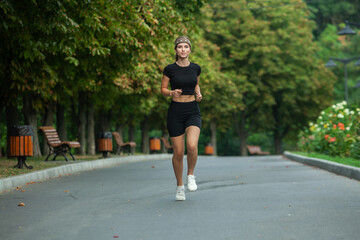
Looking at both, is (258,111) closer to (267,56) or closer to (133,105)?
(267,56)

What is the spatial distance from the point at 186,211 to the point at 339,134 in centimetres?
1372

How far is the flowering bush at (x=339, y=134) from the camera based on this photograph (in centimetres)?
2039

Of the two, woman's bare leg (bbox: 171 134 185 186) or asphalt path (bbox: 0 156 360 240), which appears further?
woman's bare leg (bbox: 171 134 185 186)

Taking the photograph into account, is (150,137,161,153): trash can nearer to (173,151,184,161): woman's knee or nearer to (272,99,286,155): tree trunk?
(272,99,286,155): tree trunk

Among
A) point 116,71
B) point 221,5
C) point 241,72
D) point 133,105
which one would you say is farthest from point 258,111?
point 116,71

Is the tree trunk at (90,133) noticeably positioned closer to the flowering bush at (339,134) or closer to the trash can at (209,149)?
the flowering bush at (339,134)

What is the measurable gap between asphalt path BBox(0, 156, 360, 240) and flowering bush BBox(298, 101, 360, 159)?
288 inches

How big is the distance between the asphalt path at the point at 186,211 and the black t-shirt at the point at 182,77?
1.58 m

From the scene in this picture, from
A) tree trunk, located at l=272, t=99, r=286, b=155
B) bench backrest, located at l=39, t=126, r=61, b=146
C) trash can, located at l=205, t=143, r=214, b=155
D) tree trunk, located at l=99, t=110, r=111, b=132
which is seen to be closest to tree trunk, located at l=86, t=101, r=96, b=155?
tree trunk, located at l=99, t=110, r=111, b=132

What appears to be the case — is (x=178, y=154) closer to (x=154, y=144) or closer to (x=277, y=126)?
(x=154, y=144)

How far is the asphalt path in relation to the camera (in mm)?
6984

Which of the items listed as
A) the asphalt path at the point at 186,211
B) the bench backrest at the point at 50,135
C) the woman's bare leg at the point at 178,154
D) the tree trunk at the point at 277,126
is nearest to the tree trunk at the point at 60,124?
the bench backrest at the point at 50,135

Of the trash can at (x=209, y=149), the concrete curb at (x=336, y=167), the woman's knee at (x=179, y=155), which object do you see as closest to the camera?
the woman's knee at (x=179, y=155)

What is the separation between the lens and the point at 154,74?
2714 cm
